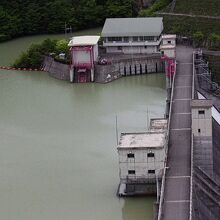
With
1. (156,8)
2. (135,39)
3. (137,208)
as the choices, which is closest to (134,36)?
(135,39)

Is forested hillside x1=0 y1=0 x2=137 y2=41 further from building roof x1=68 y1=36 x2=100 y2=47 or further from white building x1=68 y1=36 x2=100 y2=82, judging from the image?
white building x1=68 y1=36 x2=100 y2=82

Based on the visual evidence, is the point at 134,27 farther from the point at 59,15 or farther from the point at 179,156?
the point at 179,156

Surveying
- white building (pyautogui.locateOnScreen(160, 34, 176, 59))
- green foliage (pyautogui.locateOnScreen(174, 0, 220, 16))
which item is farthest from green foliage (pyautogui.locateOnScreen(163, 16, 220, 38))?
white building (pyautogui.locateOnScreen(160, 34, 176, 59))

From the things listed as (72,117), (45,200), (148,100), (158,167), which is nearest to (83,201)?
(45,200)

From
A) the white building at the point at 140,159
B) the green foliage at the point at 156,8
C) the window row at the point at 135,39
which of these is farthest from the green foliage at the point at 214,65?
the white building at the point at 140,159

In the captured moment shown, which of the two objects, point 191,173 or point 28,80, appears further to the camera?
Result: point 28,80

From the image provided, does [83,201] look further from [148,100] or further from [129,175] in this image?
[148,100]
